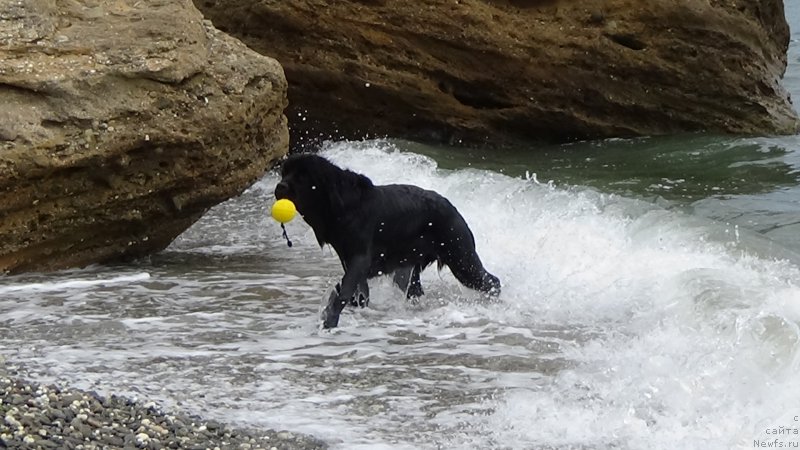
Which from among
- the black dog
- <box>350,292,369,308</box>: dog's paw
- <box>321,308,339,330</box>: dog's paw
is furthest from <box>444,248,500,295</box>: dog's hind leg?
<box>321,308,339,330</box>: dog's paw

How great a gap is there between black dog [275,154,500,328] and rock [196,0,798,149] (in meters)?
7.02

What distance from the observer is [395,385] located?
20.7 feet

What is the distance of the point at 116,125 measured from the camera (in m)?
8.64

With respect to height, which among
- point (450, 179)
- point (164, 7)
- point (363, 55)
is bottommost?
point (450, 179)

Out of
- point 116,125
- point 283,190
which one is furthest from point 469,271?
point 116,125

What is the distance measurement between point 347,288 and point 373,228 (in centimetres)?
46

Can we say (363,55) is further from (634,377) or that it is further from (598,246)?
(634,377)

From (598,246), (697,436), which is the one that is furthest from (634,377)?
Result: (598,246)

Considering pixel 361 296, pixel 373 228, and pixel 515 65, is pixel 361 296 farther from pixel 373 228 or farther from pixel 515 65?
pixel 515 65

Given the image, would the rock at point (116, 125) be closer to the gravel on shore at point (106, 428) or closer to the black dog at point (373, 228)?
the black dog at point (373, 228)

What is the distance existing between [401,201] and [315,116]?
7.98 metres

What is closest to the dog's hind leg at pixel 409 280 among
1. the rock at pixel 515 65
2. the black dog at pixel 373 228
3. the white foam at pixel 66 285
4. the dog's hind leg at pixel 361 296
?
the black dog at pixel 373 228

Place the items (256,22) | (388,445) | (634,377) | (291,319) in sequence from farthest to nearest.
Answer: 1. (256,22)
2. (291,319)
3. (634,377)
4. (388,445)

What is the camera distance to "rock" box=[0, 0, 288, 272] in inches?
334
